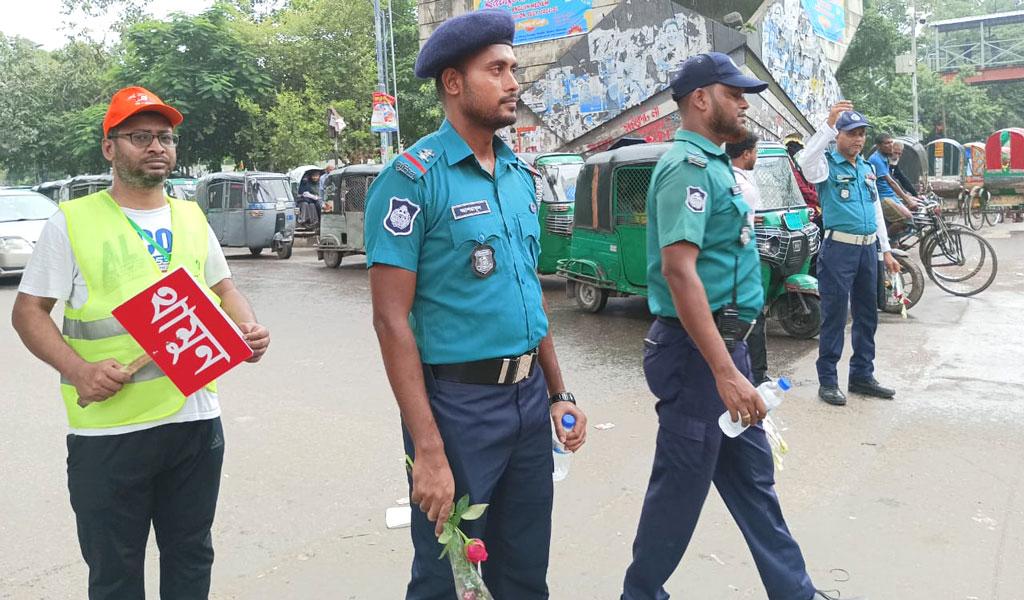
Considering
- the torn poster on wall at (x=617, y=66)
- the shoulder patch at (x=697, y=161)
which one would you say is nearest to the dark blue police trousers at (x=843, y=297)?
the shoulder patch at (x=697, y=161)

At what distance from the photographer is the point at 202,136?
2756 centimetres

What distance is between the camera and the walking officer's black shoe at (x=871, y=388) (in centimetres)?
595

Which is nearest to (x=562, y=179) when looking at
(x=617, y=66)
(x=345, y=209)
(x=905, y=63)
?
(x=345, y=209)

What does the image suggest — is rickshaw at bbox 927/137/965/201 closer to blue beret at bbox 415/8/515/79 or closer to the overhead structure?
blue beret at bbox 415/8/515/79

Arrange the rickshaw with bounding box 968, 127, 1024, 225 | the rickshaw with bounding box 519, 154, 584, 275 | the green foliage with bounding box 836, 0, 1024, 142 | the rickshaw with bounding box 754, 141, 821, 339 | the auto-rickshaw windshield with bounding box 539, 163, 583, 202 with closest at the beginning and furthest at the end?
the rickshaw with bounding box 754, 141, 821, 339 → the rickshaw with bounding box 519, 154, 584, 275 → the auto-rickshaw windshield with bounding box 539, 163, 583, 202 → the rickshaw with bounding box 968, 127, 1024, 225 → the green foliage with bounding box 836, 0, 1024, 142

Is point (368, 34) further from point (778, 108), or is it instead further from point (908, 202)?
point (908, 202)

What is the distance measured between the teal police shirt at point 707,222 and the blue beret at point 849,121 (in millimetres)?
3023

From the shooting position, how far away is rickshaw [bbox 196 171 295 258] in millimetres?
17438

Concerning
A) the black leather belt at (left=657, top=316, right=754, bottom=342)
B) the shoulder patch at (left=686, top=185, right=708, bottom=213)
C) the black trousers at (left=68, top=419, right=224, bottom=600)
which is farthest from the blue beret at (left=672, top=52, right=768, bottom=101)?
the black trousers at (left=68, top=419, right=224, bottom=600)

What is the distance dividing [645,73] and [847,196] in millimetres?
15828

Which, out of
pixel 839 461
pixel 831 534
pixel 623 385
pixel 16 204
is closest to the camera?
pixel 831 534

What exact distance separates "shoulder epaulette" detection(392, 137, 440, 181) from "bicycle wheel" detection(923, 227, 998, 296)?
937 centimetres

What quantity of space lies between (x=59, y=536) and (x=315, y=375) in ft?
10.8

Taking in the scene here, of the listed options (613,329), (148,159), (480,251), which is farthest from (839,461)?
(613,329)
